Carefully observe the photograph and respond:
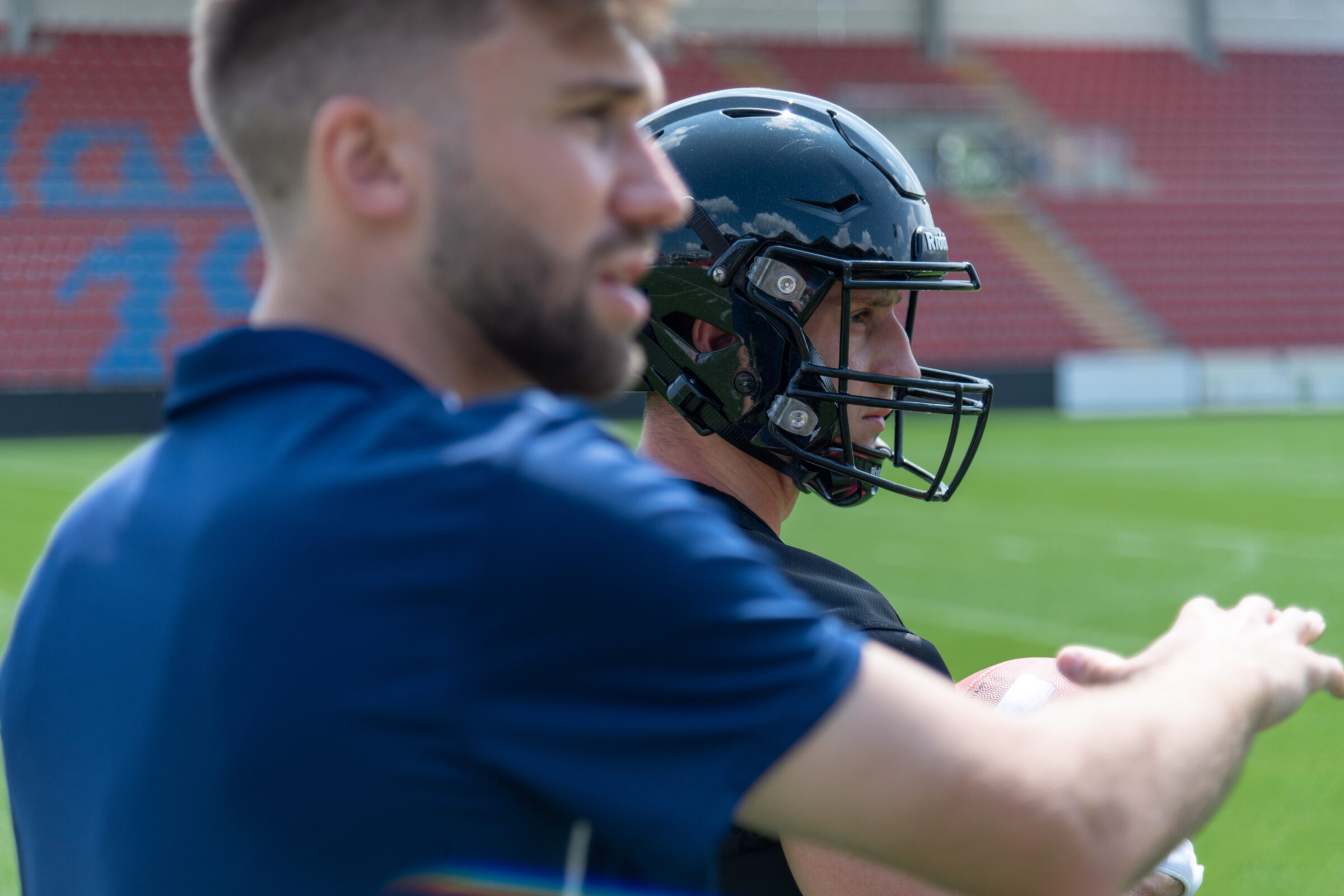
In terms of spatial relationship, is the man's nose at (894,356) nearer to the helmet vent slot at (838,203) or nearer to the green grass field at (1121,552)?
the helmet vent slot at (838,203)

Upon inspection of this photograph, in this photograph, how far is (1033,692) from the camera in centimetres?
224

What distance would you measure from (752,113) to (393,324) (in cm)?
148

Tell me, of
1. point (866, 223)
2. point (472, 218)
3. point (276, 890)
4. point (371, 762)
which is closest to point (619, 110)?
point (472, 218)

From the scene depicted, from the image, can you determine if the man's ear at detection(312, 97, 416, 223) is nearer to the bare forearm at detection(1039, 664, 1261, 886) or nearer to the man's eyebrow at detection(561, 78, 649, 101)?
the man's eyebrow at detection(561, 78, 649, 101)

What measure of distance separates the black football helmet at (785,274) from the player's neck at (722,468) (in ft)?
0.11

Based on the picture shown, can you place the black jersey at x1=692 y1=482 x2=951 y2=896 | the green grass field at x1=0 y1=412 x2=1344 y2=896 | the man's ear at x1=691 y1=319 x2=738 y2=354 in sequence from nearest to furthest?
the black jersey at x1=692 y1=482 x2=951 y2=896
the man's ear at x1=691 y1=319 x2=738 y2=354
the green grass field at x1=0 y1=412 x2=1344 y2=896

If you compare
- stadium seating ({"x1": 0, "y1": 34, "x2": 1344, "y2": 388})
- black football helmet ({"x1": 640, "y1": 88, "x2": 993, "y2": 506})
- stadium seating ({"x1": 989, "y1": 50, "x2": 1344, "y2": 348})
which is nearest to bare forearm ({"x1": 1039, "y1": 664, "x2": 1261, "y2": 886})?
black football helmet ({"x1": 640, "y1": 88, "x2": 993, "y2": 506})

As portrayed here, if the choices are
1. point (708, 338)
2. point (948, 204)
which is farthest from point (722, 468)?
point (948, 204)

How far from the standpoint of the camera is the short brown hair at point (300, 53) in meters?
1.21

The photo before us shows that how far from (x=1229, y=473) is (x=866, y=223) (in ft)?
45.9

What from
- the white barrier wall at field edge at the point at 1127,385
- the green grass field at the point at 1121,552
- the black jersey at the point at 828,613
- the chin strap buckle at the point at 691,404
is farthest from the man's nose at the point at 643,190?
the white barrier wall at field edge at the point at 1127,385

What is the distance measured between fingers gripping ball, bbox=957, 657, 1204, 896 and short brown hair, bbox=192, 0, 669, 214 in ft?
4.30

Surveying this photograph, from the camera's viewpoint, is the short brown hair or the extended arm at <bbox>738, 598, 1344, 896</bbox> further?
the short brown hair

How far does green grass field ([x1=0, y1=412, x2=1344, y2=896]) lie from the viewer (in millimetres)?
5051
